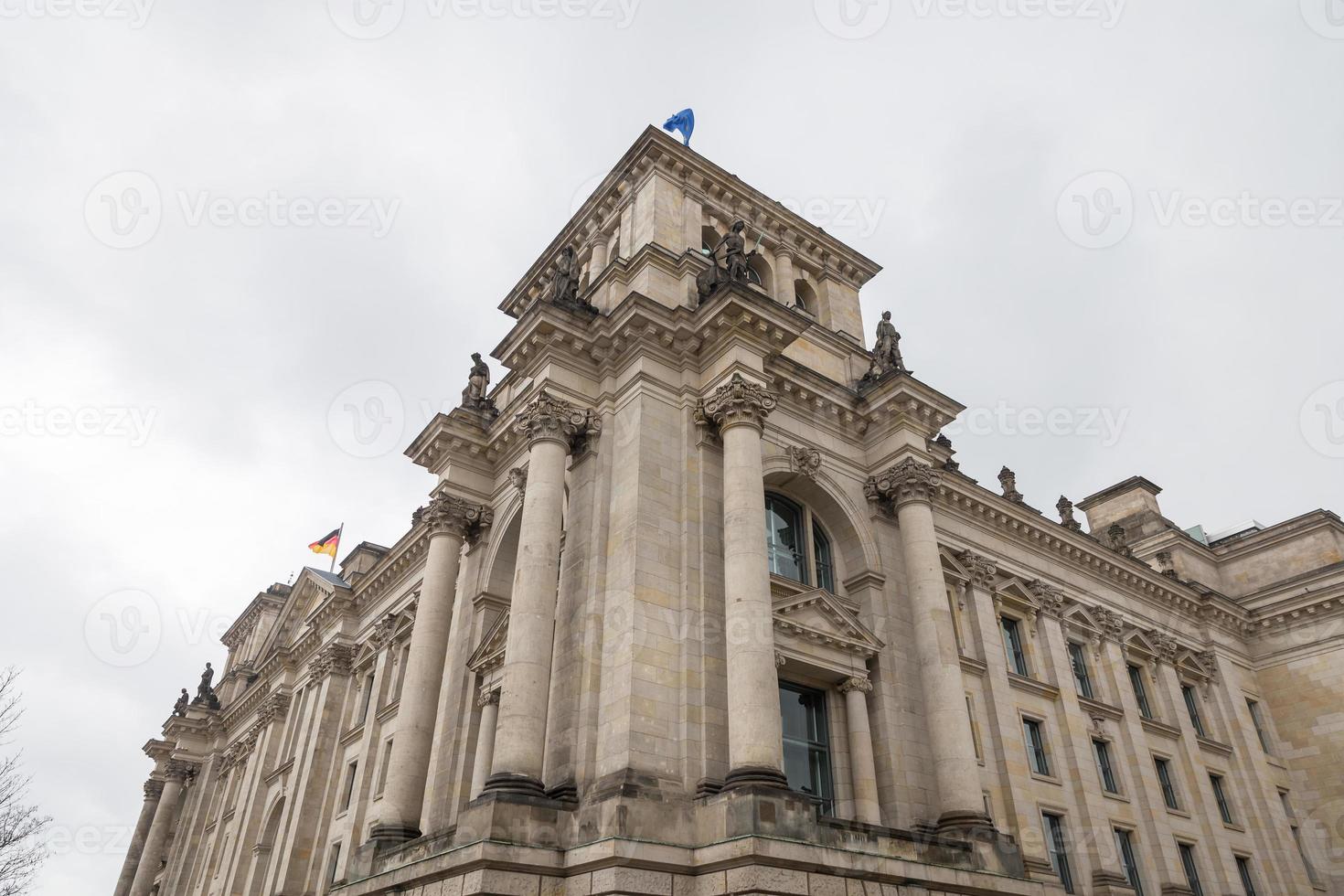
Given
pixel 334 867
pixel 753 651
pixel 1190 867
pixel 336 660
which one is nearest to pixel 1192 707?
pixel 1190 867

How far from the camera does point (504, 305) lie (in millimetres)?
34281

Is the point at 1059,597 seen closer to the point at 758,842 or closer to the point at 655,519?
the point at 655,519

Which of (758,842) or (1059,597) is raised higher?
(1059,597)

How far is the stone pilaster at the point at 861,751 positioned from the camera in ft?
68.4

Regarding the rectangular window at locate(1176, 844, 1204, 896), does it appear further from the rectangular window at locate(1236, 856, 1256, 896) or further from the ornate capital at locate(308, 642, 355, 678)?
the ornate capital at locate(308, 642, 355, 678)

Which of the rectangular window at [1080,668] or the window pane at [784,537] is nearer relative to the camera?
the window pane at [784,537]

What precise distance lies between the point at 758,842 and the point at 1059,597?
2286cm

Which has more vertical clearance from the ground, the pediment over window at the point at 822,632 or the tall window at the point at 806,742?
the pediment over window at the point at 822,632

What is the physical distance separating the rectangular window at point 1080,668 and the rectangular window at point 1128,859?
4.95m

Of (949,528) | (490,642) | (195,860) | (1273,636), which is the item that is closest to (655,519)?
(490,642)

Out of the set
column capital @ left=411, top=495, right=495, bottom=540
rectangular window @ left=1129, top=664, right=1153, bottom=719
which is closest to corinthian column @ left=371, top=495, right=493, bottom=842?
column capital @ left=411, top=495, right=495, bottom=540

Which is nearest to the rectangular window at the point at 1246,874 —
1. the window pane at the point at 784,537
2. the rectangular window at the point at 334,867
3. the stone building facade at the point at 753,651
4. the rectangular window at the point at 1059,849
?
the stone building facade at the point at 753,651

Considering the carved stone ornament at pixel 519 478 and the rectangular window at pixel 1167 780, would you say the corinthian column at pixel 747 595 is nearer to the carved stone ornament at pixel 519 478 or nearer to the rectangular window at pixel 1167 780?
the carved stone ornament at pixel 519 478

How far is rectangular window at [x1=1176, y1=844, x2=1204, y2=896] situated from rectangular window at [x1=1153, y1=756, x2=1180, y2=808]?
143 cm
